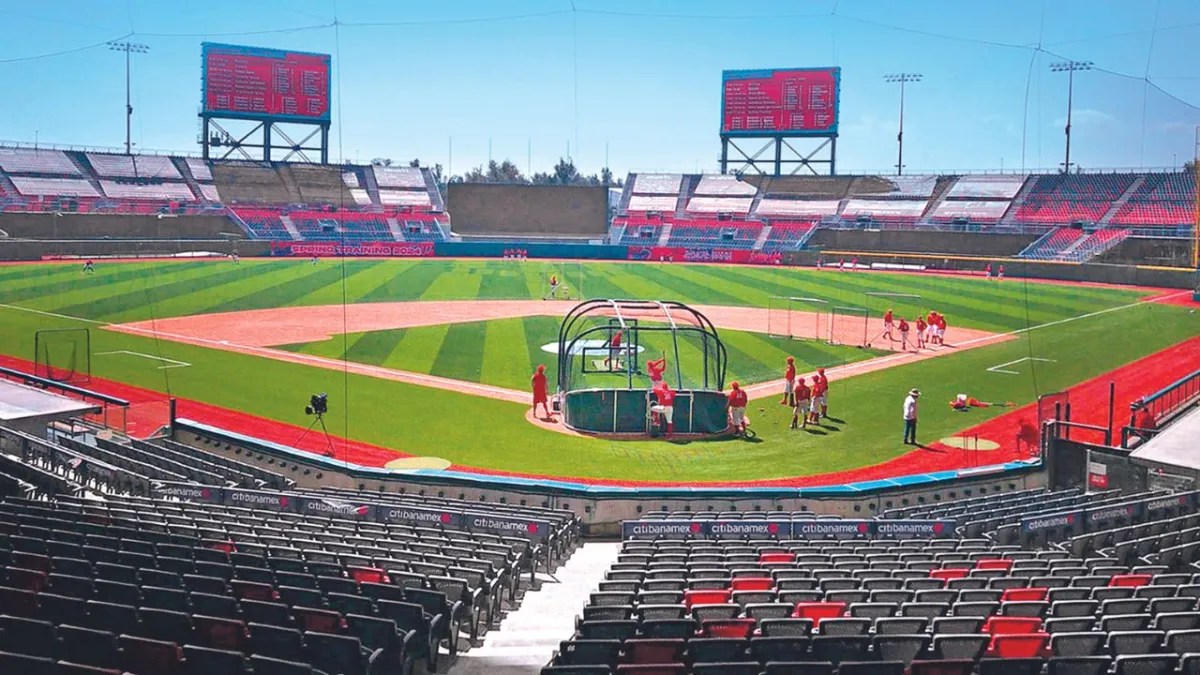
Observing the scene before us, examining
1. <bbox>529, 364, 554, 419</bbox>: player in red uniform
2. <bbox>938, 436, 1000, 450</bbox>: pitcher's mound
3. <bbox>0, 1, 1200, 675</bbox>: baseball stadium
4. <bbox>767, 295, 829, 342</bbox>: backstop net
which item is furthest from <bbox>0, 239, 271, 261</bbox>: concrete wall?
<bbox>938, 436, 1000, 450</bbox>: pitcher's mound

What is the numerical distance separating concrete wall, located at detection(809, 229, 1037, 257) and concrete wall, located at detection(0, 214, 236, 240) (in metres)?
47.1

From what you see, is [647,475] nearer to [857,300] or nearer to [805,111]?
[857,300]

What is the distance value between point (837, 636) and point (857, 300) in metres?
44.1

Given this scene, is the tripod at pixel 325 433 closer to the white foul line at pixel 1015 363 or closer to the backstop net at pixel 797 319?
the backstop net at pixel 797 319

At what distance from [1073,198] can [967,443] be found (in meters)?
61.4

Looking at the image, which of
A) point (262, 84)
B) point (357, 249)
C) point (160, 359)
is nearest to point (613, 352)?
point (160, 359)

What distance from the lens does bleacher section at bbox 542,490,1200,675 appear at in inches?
293

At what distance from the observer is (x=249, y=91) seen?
263 ft

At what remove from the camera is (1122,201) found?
72.1m

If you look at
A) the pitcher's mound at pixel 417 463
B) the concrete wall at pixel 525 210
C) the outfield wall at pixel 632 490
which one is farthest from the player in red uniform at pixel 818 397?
the concrete wall at pixel 525 210

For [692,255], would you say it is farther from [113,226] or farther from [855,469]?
[855,469]

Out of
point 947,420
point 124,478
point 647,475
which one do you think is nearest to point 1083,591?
point 647,475

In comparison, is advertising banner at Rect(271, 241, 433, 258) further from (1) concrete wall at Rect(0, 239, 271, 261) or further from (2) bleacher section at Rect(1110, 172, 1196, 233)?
(2) bleacher section at Rect(1110, 172, 1196, 233)

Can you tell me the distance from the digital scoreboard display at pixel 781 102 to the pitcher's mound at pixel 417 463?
2863 inches
